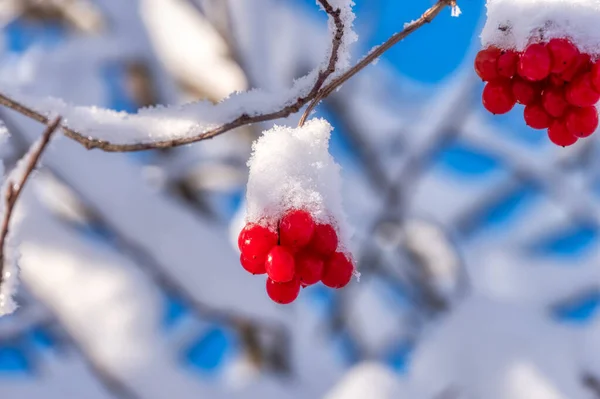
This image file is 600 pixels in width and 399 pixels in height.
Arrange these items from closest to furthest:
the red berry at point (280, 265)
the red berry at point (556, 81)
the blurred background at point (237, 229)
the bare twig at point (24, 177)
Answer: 1. the bare twig at point (24, 177)
2. the red berry at point (280, 265)
3. the red berry at point (556, 81)
4. the blurred background at point (237, 229)

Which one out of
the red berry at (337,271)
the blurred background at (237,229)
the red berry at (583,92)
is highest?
the blurred background at (237,229)

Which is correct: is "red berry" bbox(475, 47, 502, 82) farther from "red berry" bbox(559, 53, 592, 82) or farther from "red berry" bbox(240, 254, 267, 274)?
"red berry" bbox(240, 254, 267, 274)

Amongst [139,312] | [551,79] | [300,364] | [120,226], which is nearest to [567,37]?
[551,79]

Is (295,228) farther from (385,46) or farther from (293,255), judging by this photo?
(385,46)

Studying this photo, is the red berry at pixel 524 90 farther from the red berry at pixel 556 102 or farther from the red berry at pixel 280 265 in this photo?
the red berry at pixel 280 265

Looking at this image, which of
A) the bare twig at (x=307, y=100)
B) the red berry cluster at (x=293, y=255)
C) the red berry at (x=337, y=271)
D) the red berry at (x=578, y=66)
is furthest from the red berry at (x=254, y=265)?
the red berry at (x=578, y=66)

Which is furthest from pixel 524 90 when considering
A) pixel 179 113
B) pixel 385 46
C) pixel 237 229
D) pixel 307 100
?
pixel 237 229

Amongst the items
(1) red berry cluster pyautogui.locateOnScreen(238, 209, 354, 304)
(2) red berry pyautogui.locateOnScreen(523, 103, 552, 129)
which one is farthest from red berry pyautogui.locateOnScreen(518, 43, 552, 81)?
(1) red berry cluster pyautogui.locateOnScreen(238, 209, 354, 304)
